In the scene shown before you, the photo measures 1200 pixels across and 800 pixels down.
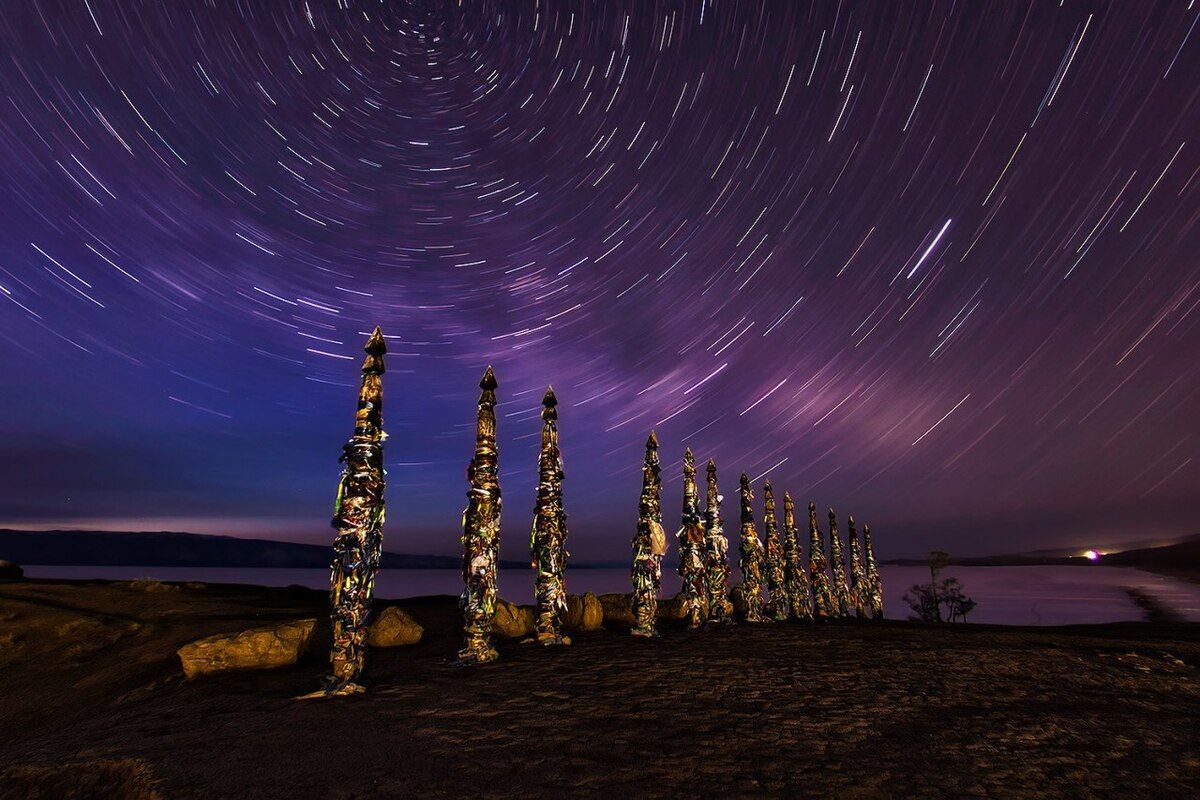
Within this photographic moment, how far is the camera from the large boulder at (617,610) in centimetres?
2571

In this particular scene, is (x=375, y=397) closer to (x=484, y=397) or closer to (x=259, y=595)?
(x=484, y=397)

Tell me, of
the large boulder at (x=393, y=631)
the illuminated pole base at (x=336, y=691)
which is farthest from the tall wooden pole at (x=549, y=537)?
the illuminated pole base at (x=336, y=691)

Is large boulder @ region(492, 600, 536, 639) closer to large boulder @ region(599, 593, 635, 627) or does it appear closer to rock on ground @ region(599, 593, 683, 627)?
large boulder @ region(599, 593, 635, 627)

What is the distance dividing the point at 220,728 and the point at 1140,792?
14003mm

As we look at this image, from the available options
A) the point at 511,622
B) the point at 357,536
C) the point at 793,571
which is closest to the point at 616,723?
the point at 357,536

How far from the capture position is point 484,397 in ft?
56.7

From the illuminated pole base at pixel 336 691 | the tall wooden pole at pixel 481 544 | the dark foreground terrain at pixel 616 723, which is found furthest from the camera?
the tall wooden pole at pixel 481 544

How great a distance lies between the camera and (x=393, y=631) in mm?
18109

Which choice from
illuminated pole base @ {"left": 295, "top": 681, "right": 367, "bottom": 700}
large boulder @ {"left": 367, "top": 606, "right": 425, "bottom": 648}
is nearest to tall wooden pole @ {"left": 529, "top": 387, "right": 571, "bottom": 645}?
large boulder @ {"left": 367, "top": 606, "right": 425, "bottom": 648}

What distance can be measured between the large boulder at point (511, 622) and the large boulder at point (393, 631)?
3.17 meters

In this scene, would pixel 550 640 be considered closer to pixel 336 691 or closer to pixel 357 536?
pixel 336 691

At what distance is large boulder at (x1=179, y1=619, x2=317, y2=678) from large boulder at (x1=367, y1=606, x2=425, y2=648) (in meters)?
3.13

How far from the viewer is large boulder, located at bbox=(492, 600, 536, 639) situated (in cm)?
2095

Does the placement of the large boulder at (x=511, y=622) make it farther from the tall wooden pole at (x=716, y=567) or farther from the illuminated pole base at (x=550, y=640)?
the tall wooden pole at (x=716, y=567)
